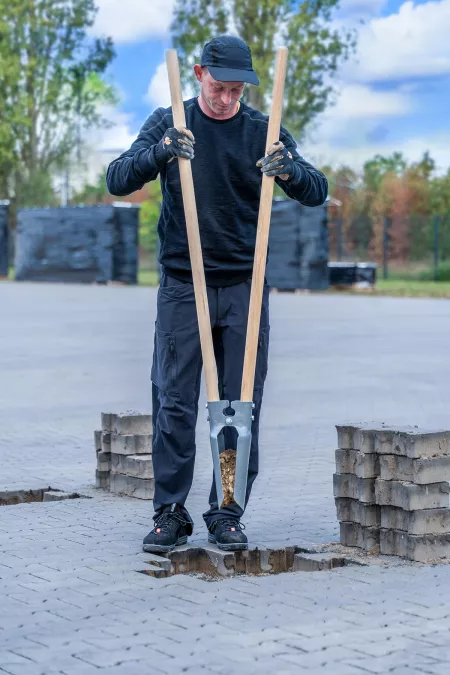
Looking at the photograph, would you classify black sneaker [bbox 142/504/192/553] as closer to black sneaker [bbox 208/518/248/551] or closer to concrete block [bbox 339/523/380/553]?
black sneaker [bbox 208/518/248/551]

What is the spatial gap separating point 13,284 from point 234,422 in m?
34.0

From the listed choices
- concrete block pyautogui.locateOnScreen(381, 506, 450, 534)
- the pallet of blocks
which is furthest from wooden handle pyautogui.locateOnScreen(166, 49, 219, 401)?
the pallet of blocks

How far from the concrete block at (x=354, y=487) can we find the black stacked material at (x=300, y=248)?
29521 mm

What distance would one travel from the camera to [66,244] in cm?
3959

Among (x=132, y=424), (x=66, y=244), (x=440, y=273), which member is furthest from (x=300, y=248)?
(x=132, y=424)

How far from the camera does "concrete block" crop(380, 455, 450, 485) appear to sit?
18.0ft

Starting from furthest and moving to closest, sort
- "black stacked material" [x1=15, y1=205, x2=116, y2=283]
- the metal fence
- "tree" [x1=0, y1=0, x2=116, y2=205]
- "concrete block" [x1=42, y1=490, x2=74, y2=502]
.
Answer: "tree" [x1=0, y1=0, x2=116, y2=205], the metal fence, "black stacked material" [x1=15, y1=205, x2=116, y2=283], "concrete block" [x1=42, y1=490, x2=74, y2=502]

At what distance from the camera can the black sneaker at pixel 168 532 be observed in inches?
223

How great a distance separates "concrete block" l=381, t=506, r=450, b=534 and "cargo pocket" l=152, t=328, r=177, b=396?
0.98 m

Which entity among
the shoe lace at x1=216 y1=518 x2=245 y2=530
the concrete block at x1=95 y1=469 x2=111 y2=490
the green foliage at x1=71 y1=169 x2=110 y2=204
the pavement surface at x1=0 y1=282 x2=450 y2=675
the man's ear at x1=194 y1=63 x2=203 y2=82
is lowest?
the pavement surface at x1=0 y1=282 x2=450 y2=675

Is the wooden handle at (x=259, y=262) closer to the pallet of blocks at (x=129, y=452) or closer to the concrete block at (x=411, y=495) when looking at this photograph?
the concrete block at (x=411, y=495)

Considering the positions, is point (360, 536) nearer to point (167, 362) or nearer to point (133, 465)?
point (167, 362)

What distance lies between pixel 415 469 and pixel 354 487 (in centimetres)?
35

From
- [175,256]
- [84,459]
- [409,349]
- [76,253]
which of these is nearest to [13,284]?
[76,253]
